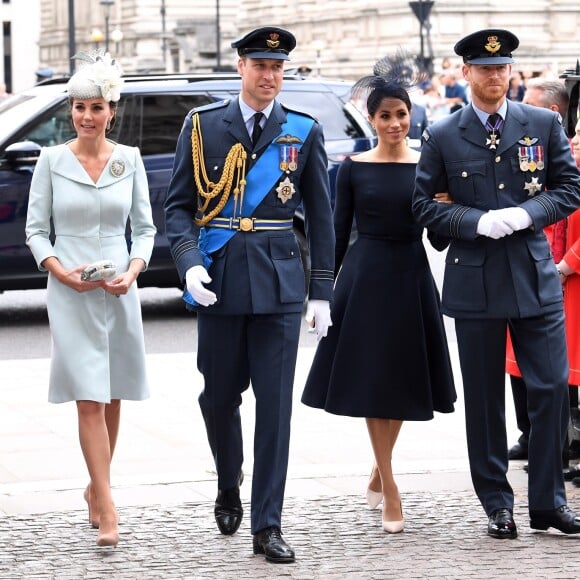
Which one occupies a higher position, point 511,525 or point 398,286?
point 398,286

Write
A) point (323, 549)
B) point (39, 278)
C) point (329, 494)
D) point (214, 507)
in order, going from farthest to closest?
point (39, 278) → point (329, 494) → point (214, 507) → point (323, 549)

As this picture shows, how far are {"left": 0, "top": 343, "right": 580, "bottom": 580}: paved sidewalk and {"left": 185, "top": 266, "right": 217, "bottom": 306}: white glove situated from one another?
923 mm

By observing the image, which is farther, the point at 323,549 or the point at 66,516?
the point at 66,516

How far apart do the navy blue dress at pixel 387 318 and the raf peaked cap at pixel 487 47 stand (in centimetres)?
55

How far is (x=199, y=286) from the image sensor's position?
20.8ft

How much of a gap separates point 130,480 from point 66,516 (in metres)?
0.69

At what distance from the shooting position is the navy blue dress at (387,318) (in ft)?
22.7

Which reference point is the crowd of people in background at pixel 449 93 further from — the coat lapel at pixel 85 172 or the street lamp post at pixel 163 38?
the street lamp post at pixel 163 38

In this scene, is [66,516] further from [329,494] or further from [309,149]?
[309,149]

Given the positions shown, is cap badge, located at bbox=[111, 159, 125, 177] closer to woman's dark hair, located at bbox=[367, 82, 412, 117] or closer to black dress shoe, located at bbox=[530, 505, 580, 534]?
woman's dark hair, located at bbox=[367, 82, 412, 117]

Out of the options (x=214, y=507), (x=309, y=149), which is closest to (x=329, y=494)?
(x=214, y=507)

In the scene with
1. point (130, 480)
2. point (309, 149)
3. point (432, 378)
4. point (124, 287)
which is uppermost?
point (309, 149)

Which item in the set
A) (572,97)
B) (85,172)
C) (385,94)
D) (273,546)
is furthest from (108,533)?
(572,97)

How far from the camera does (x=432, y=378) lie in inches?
277
